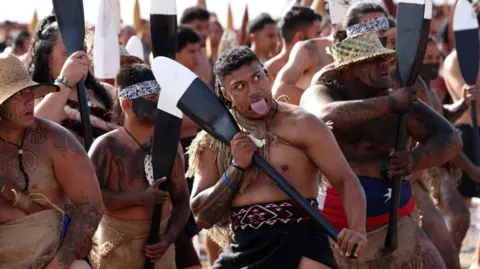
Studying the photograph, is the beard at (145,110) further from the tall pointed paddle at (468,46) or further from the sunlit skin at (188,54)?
the tall pointed paddle at (468,46)

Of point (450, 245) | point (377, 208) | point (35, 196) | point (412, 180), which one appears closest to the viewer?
point (35, 196)

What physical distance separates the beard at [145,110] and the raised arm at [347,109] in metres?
0.83

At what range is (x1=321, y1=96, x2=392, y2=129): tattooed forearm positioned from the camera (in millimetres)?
6555

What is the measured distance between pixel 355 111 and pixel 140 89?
1.20 metres

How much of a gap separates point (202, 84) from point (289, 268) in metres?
1.00

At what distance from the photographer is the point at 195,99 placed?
20.2ft

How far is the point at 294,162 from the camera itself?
5.96m

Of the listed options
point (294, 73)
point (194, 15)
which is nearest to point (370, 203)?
point (294, 73)

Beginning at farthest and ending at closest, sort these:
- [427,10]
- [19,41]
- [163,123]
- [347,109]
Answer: [19,41]
[427,10]
[347,109]
[163,123]

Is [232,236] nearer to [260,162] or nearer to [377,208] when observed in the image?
[260,162]

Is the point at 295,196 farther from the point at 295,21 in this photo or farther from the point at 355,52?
the point at 295,21

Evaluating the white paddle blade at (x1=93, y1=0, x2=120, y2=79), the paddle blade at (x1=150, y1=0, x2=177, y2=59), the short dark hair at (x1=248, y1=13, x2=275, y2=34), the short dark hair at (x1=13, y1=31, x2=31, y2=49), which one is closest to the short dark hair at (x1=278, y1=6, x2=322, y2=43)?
the short dark hair at (x1=248, y1=13, x2=275, y2=34)

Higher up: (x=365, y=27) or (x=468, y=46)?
(x=365, y=27)

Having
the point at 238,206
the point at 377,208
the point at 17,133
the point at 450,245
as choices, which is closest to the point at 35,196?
the point at 17,133
